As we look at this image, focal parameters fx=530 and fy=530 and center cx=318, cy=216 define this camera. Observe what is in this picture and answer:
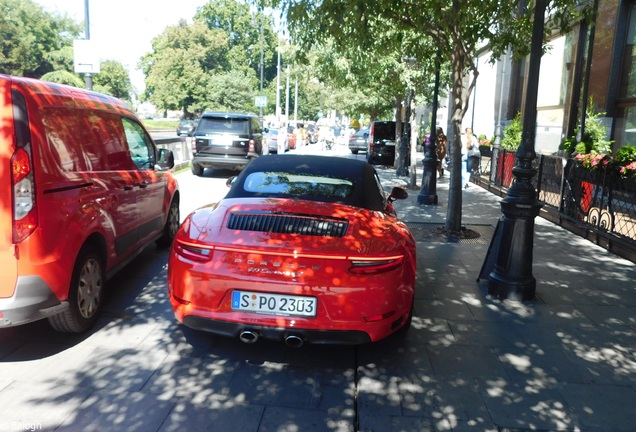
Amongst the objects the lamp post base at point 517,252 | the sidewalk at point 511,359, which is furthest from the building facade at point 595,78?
the sidewalk at point 511,359

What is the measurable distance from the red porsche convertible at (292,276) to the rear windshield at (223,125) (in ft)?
41.7

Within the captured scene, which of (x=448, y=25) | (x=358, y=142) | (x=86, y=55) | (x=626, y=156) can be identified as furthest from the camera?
(x=358, y=142)

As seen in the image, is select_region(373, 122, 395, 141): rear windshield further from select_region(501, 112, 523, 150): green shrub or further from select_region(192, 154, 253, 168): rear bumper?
select_region(192, 154, 253, 168): rear bumper

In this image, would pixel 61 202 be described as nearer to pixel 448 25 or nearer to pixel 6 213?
pixel 6 213

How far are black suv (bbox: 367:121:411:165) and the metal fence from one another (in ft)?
42.5

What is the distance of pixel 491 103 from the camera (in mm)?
26031

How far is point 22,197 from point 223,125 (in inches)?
524

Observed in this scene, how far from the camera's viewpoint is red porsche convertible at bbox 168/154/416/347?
346 centimetres

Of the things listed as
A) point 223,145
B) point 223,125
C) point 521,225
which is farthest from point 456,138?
point 223,125

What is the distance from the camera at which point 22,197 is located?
11.4ft

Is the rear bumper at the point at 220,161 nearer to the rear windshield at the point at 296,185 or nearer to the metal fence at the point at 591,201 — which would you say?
the metal fence at the point at 591,201

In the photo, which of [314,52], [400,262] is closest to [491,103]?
[314,52]

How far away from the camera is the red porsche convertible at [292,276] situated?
11.3 feet

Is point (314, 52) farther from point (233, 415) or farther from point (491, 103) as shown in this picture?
point (233, 415)
